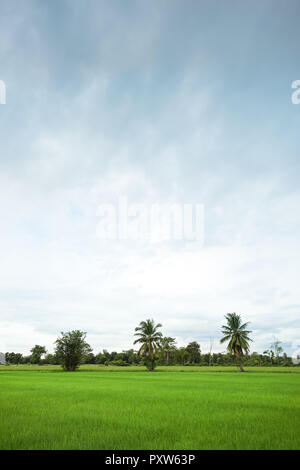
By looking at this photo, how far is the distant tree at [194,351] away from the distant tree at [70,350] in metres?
47.2

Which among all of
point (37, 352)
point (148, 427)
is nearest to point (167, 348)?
point (37, 352)

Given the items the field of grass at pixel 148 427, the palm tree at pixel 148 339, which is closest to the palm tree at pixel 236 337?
the palm tree at pixel 148 339

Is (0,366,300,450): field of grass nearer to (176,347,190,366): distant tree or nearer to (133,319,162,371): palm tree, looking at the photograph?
(133,319,162,371): palm tree

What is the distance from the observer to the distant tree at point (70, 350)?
68438 mm

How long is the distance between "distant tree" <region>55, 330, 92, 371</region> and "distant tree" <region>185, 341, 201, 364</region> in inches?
1860

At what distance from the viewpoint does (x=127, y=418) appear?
35.9 ft

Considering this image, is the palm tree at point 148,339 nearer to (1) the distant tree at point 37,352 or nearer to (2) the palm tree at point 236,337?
(2) the palm tree at point 236,337

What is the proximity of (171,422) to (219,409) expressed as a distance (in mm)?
4071

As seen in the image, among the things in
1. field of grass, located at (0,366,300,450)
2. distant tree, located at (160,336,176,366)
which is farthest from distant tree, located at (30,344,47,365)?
field of grass, located at (0,366,300,450)

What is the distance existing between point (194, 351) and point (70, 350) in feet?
178

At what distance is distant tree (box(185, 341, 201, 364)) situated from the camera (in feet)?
346

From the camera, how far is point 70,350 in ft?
226
